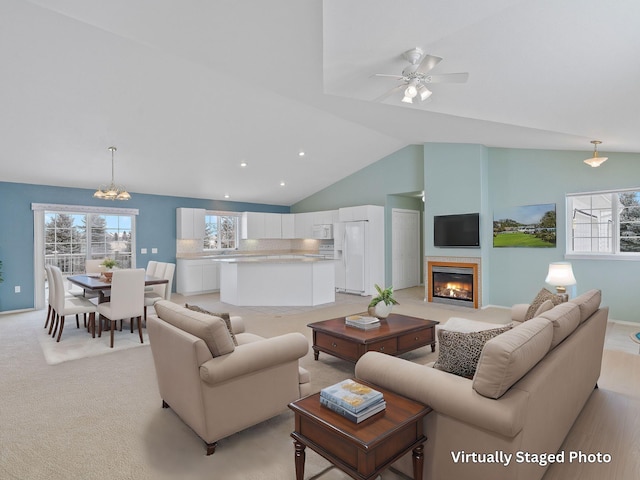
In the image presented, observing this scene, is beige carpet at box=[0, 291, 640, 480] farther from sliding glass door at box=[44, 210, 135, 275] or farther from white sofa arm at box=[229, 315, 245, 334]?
sliding glass door at box=[44, 210, 135, 275]

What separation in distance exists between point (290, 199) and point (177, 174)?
376cm

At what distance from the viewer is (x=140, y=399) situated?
2955 mm

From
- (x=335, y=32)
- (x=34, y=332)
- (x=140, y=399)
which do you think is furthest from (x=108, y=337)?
(x=335, y=32)

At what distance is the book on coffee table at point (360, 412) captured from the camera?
1623 mm

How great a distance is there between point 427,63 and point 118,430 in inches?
150

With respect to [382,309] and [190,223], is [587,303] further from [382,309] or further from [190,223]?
[190,223]

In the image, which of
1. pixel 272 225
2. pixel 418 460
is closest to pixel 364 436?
pixel 418 460

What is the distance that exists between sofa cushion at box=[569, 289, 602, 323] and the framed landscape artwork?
11.5 feet

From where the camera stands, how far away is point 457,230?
6.85 meters

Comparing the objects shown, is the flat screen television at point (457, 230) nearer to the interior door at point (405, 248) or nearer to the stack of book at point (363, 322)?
the interior door at point (405, 248)

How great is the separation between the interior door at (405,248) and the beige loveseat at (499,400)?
6617 mm

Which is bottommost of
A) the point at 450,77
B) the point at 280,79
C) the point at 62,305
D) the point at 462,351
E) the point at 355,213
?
the point at 62,305

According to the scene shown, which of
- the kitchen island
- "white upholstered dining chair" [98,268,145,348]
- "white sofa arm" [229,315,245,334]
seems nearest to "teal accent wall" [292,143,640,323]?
the kitchen island

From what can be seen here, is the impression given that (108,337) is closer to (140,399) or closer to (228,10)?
(140,399)
